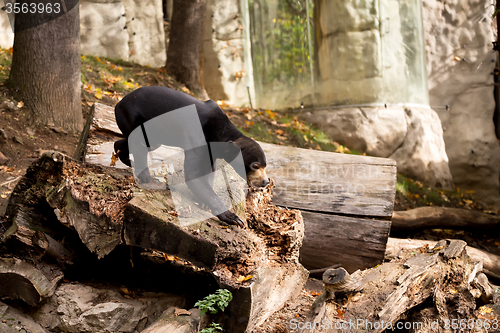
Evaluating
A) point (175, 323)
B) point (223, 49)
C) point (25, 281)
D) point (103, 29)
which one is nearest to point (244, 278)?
point (175, 323)

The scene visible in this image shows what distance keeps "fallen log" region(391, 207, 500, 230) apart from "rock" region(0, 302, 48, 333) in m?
4.55

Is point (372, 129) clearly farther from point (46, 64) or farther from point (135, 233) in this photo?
point (135, 233)

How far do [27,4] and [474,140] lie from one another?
32.6 ft

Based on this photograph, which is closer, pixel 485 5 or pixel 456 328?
pixel 456 328

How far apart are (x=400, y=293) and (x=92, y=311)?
2.15m

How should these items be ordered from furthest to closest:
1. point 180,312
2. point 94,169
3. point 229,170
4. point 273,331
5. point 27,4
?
point 27,4
point 229,170
point 94,169
point 273,331
point 180,312

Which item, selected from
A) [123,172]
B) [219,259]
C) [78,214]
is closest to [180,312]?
[219,259]

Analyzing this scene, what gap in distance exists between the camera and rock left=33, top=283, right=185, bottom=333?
2.53m

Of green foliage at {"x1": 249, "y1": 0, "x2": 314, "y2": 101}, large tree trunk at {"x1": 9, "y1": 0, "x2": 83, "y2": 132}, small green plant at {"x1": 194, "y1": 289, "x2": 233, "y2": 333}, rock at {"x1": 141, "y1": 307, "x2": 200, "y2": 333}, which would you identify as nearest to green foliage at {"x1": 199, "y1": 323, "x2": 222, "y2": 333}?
small green plant at {"x1": 194, "y1": 289, "x2": 233, "y2": 333}

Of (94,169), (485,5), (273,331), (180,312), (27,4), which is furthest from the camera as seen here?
(485,5)

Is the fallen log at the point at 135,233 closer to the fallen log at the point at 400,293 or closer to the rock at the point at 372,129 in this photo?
the fallen log at the point at 400,293

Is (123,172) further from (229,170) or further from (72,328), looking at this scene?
(72,328)

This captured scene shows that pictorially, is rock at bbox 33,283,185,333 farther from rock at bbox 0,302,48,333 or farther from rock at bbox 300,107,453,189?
rock at bbox 300,107,453,189

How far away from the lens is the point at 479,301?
343 cm
